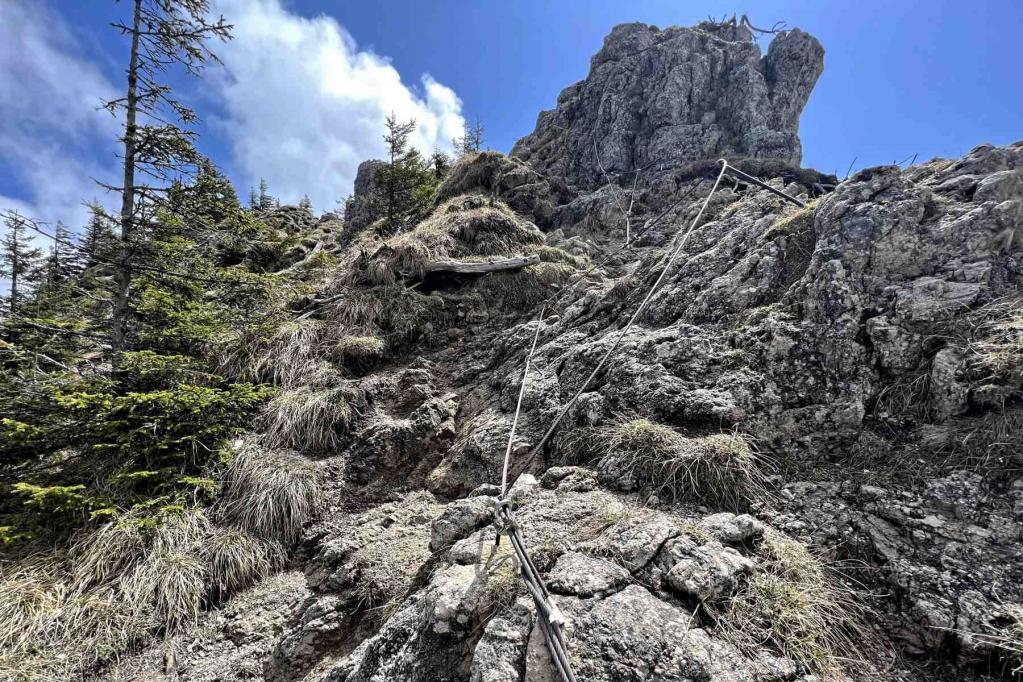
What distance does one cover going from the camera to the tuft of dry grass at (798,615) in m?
2.13

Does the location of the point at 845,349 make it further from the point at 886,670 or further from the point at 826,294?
the point at 886,670

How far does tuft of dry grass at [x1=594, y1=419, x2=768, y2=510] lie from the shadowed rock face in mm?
13911

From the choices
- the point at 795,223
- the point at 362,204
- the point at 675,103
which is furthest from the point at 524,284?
the point at 675,103

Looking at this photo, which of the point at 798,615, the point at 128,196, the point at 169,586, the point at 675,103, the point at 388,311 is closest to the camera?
the point at 798,615

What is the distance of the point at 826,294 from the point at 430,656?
14.1 ft

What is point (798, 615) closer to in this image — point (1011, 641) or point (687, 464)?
point (1011, 641)

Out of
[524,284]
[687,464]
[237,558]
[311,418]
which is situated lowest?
[237,558]

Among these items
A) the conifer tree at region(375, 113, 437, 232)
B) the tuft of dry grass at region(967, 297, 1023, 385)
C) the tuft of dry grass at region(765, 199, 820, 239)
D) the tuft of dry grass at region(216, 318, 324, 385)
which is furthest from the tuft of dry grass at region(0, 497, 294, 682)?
the conifer tree at region(375, 113, 437, 232)

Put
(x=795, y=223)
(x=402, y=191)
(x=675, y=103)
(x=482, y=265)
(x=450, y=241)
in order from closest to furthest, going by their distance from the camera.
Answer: (x=795, y=223)
(x=482, y=265)
(x=450, y=241)
(x=402, y=191)
(x=675, y=103)

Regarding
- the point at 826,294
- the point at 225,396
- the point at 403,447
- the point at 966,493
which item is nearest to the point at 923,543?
the point at 966,493

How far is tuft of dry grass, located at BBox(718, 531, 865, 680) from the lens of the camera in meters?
2.13

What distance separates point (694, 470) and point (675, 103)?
18991 mm

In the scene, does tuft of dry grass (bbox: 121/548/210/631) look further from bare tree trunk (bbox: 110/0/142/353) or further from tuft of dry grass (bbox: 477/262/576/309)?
tuft of dry grass (bbox: 477/262/576/309)

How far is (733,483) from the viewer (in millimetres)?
3150
